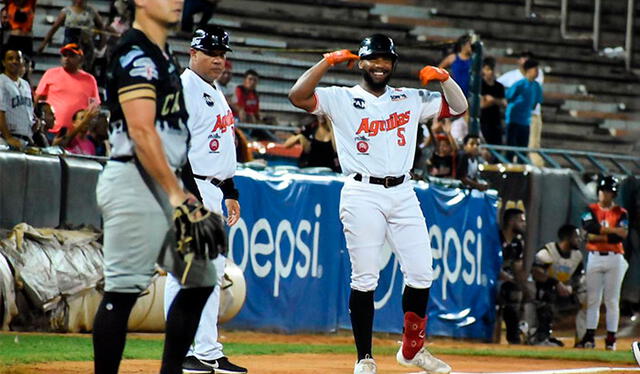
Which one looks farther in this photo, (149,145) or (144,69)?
(144,69)

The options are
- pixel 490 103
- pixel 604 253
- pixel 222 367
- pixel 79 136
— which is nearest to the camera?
pixel 222 367

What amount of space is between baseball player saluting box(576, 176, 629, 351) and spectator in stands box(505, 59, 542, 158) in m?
2.53

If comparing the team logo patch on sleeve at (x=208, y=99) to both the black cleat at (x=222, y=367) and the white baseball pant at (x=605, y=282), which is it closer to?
the black cleat at (x=222, y=367)

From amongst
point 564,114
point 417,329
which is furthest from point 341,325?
point 564,114

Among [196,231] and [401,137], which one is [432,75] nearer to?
[401,137]

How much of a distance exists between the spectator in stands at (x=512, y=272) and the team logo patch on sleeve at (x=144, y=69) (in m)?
11.4

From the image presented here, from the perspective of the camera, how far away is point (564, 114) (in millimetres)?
24266

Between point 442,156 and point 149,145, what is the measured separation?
10.8m

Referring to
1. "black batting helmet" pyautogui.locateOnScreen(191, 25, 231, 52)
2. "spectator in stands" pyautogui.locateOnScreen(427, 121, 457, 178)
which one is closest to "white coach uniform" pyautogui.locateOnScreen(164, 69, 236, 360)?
"black batting helmet" pyautogui.locateOnScreen(191, 25, 231, 52)

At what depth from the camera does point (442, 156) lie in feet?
50.8

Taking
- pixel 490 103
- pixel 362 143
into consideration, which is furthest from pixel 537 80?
pixel 362 143

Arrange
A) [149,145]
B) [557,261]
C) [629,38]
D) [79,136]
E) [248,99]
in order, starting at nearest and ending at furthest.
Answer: [149,145] < [79,136] < [248,99] < [557,261] < [629,38]

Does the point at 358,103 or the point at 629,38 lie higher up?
the point at 629,38

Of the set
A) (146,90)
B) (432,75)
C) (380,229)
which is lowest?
(380,229)
